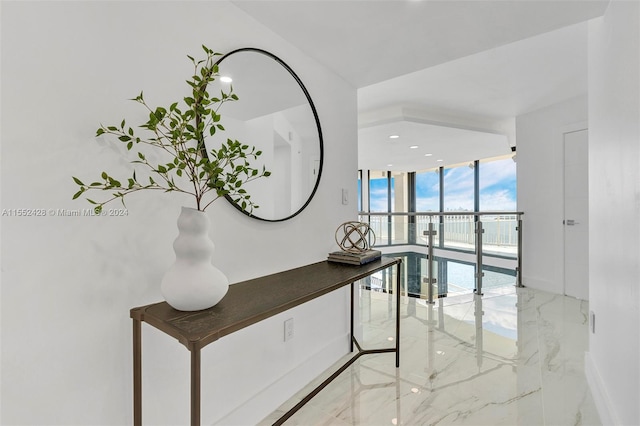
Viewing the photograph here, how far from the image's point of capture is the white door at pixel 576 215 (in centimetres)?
347

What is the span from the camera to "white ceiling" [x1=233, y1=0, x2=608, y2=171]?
1.52m

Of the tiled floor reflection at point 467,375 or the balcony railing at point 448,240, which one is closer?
the tiled floor reflection at point 467,375

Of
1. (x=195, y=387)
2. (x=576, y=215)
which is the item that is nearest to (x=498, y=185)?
(x=576, y=215)

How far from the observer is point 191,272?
1029mm

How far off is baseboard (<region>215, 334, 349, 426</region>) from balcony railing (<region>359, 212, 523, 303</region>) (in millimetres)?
1719

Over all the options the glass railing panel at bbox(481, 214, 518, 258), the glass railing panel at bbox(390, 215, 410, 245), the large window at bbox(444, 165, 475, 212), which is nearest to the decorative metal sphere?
the glass railing panel at bbox(390, 215, 410, 245)

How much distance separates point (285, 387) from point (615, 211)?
1.83m

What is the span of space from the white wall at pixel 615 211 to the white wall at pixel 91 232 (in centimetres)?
159

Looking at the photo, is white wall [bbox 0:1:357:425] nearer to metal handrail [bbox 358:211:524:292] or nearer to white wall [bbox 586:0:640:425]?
white wall [bbox 586:0:640:425]

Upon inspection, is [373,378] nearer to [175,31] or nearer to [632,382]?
[632,382]

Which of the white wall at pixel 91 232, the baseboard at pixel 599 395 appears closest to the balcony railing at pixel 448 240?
the baseboard at pixel 599 395

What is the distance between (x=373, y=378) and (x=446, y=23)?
2065mm

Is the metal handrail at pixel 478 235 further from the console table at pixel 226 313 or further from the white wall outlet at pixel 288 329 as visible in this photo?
the console table at pixel 226 313

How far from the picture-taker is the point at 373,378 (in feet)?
6.40
